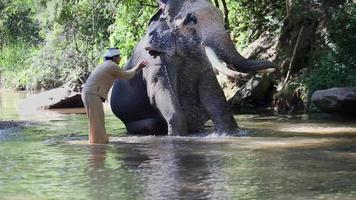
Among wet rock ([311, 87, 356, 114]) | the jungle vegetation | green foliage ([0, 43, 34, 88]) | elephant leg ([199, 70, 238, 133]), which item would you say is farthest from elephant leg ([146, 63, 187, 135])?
green foliage ([0, 43, 34, 88])

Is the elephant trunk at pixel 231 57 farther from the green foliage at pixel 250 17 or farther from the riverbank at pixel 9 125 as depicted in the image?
the green foliage at pixel 250 17

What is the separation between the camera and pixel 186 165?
23.7 ft

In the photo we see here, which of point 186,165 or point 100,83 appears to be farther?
point 100,83

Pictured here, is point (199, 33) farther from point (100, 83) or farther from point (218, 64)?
point (100, 83)

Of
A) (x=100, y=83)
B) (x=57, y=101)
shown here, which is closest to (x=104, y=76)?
(x=100, y=83)

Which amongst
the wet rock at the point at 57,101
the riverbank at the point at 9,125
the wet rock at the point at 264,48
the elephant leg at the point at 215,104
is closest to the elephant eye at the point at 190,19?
the elephant leg at the point at 215,104

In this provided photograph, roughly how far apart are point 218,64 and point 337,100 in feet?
12.5

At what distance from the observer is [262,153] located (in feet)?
26.4

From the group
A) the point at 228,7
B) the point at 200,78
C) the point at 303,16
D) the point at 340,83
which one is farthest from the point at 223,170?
the point at 228,7

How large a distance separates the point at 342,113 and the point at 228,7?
26.7ft

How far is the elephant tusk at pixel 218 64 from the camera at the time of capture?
968 centimetres

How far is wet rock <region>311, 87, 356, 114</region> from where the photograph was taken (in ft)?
42.0

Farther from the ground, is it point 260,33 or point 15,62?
point 15,62

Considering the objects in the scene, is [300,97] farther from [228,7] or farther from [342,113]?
[228,7]
